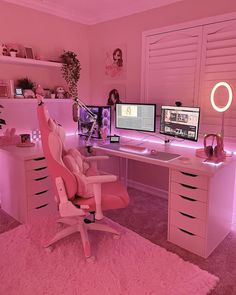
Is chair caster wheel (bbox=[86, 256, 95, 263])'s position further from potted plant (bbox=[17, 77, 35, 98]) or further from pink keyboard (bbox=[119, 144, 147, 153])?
potted plant (bbox=[17, 77, 35, 98])

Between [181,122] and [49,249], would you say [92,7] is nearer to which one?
[181,122]

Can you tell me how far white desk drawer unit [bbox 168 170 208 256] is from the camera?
2.01 meters

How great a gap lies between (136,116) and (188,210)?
51.7 inches

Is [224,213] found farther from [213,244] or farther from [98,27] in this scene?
[98,27]

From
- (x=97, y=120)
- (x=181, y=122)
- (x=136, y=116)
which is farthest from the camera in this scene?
(x=97, y=120)

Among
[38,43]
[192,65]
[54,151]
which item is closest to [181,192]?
[54,151]

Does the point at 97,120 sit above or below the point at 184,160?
above

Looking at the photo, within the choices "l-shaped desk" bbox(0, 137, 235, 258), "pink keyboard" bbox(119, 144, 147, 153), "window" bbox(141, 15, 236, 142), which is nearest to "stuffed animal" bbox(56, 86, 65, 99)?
"l-shaped desk" bbox(0, 137, 235, 258)

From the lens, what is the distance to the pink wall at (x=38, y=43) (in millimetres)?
2898

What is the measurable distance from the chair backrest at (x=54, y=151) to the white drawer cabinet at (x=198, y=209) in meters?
0.87

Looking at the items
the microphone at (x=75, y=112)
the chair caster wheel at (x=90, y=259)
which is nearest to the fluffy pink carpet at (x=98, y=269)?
the chair caster wheel at (x=90, y=259)

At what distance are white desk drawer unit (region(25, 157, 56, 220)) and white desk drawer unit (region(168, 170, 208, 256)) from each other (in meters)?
1.24

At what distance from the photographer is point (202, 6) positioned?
2.57 meters

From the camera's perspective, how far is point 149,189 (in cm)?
338
